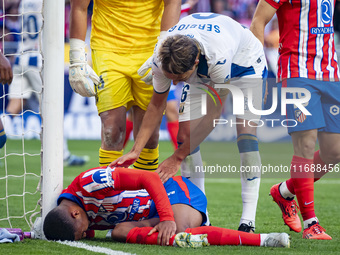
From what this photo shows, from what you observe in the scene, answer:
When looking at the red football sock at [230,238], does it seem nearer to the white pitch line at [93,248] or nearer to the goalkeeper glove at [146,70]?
the white pitch line at [93,248]

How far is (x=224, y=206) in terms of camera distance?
5324 mm

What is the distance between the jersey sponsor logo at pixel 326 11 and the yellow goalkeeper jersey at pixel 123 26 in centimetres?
120

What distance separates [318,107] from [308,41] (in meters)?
0.47

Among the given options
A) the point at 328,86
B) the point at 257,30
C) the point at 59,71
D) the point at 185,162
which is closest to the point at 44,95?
the point at 59,71

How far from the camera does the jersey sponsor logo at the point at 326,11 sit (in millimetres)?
4094

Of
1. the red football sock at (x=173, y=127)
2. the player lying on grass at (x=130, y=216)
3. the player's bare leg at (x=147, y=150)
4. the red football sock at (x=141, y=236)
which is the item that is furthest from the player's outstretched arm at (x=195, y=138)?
the red football sock at (x=173, y=127)

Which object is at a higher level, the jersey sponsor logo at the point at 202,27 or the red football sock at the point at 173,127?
the jersey sponsor logo at the point at 202,27

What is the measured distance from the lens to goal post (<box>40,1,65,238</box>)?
363 centimetres

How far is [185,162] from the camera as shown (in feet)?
13.8

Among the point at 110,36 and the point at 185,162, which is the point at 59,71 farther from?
the point at 185,162

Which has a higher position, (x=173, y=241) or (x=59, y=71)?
(x=59, y=71)

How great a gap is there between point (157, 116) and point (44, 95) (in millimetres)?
724

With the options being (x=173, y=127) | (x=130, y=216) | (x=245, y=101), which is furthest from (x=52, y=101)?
(x=173, y=127)

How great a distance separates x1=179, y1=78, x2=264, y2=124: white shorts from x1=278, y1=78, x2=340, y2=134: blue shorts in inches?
8.7
